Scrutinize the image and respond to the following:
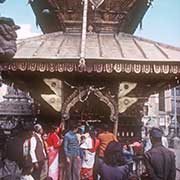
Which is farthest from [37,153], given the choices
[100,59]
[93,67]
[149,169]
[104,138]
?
[149,169]

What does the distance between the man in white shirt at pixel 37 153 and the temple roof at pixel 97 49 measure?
1.53 meters

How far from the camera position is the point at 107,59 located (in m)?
7.95

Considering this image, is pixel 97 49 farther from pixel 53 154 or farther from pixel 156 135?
pixel 156 135

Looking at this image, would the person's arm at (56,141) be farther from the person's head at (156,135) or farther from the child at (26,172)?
the person's head at (156,135)

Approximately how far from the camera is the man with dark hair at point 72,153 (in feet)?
27.2

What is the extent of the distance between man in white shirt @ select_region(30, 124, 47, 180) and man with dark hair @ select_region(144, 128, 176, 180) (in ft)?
9.71

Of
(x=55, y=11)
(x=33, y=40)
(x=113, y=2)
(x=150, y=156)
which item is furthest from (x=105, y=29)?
(x=150, y=156)

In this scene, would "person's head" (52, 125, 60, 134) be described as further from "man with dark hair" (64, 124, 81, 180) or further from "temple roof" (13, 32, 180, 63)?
"temple roof" (13, 32, 180, 63)

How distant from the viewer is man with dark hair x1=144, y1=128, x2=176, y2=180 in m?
5.12

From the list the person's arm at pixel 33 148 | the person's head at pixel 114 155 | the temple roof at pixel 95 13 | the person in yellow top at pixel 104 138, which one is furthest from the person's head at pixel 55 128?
the person's head at pixel 114 155

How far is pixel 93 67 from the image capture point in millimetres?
7988

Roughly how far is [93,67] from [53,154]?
2.16 metres

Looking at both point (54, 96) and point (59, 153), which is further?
point (54, 96)

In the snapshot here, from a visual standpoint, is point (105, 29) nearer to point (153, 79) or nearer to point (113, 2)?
point (113, 2)
